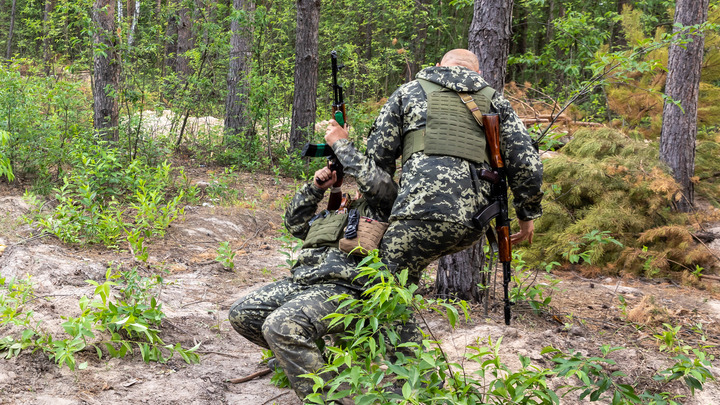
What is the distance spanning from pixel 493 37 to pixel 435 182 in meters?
2.29

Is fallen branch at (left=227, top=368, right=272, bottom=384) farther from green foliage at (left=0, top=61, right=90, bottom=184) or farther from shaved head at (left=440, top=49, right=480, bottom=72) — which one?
green foliage at (left=0, top=61, right=90, bottom=184)

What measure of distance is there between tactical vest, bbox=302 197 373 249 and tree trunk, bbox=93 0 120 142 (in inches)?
210

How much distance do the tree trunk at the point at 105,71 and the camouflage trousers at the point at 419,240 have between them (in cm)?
582

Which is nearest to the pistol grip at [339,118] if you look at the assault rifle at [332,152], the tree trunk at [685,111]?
the assault rifle at [332,152]

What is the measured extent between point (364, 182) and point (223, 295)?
2614 mm

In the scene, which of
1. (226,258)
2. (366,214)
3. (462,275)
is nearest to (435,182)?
(366,214)

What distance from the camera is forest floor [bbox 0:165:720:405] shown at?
9.84ft

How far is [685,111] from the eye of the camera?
7.66 meters

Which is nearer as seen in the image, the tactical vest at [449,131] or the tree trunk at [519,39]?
the tactical vest at [449,131]

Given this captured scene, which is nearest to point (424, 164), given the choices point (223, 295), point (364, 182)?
point (364, 182)

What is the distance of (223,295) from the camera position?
4.95 meters

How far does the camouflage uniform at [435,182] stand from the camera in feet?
9.11

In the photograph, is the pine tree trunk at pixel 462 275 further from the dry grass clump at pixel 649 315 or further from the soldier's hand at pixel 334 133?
the soldier's hand at pixel 334 133

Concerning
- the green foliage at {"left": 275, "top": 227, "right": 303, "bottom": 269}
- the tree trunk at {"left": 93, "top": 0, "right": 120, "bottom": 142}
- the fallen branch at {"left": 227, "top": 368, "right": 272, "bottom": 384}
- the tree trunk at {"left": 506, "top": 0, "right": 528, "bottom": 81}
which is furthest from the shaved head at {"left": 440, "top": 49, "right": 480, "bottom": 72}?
the tree trunk at {"left": 506, "top": 0, "right": 528, "bottom": 81}
